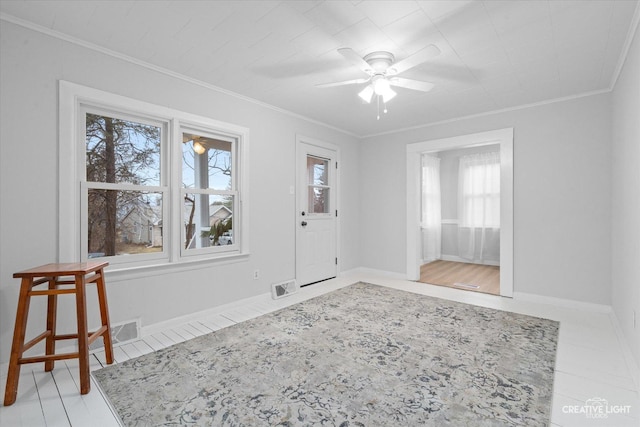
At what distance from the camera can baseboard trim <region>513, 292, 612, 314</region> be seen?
331 cm

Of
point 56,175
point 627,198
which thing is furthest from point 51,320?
point 627,198

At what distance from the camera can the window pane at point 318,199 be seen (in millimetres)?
4551

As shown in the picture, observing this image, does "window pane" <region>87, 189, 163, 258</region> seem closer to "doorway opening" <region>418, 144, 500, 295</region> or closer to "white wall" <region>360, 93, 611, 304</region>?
"white wall" <region>360, 93, 611, 304</region>

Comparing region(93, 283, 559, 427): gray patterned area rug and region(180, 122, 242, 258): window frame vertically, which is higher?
region(180, 122, 242, 258): window frame

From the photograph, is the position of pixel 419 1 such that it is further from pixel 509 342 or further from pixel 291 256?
pixel 291 256

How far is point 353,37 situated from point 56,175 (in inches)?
97.7

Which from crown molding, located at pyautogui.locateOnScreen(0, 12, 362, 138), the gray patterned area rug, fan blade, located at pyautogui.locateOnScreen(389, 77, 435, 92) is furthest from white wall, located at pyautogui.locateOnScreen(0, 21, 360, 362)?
fan blade, located at pyautogui.locateOnScreen(389, 77, 435, 92)

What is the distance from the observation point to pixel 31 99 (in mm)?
2174

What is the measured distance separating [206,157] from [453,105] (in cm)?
306

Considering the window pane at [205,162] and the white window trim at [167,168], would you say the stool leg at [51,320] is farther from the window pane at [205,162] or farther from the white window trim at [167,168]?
the window pane at [205,162]

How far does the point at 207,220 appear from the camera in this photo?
10.9 feet

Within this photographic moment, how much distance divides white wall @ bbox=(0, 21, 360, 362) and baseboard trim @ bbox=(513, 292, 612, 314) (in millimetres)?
2971

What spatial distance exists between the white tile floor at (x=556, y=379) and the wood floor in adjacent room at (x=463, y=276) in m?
1.08

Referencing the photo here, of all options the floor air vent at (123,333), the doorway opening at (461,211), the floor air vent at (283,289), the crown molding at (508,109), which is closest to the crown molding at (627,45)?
the crown molding at (508,109)
